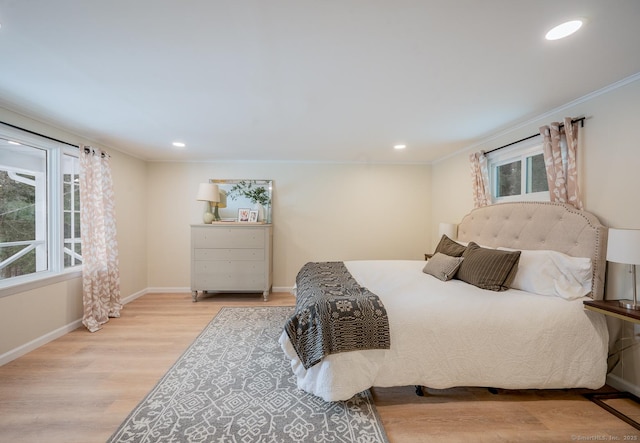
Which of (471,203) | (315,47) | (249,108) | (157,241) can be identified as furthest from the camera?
(157,241)

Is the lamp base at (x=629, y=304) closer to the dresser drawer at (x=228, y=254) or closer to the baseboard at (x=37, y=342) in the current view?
the dresser drawer at (x=228, y=254)

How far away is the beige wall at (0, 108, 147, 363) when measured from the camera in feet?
8.18

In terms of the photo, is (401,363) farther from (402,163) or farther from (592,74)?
(402,163)

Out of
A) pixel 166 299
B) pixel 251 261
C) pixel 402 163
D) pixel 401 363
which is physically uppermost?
pixel 402 163

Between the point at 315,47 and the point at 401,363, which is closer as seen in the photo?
the point at 315,47

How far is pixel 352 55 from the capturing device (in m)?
1.66

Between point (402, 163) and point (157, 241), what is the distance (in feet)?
14.5

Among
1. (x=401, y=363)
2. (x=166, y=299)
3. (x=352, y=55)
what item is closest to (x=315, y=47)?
(x=352, y=55)

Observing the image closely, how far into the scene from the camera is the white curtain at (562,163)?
7.48ft

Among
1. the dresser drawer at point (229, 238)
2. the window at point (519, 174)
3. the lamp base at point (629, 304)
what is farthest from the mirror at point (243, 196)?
the lamp base at point (629, 304)

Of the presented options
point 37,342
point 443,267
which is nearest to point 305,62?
point 443,267

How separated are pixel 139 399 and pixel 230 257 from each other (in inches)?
92.7

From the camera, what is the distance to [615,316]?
172 cm

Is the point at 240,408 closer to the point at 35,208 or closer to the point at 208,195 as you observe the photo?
the point at 35,208
